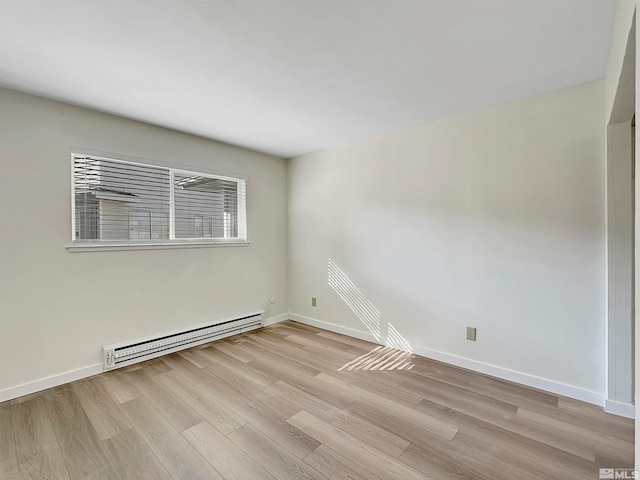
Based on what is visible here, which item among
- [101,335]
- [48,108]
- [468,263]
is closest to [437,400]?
[468,263]

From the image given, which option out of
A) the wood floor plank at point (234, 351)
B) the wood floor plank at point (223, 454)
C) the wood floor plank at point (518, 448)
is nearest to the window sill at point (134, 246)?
the wood floor plank at point (234, 351)

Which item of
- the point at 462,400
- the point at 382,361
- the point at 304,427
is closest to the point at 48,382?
the point at 304,427

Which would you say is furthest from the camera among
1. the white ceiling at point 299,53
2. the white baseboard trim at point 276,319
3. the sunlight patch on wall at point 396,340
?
Result: the white baseboard trim at point 276,319

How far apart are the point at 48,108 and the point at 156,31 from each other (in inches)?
59.7

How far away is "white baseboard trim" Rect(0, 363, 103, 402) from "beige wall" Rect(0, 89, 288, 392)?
4 cm

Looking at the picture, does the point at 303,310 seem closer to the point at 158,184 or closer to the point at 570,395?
Answer: the point at 158,184

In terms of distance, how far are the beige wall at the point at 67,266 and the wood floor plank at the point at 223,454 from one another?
145cm

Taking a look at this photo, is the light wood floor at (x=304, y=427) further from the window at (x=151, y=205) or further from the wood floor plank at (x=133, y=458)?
the window at (x=151, y=205)

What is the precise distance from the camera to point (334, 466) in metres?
1.52

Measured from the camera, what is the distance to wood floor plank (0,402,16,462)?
1.61m

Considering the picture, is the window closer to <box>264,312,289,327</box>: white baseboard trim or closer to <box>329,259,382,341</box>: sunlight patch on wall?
<box>264,312,289,327</box>: white baseboard trim

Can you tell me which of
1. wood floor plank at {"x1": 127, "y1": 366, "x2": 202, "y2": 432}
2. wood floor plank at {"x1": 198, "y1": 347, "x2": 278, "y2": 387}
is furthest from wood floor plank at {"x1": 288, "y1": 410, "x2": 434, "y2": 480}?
wood floor plank at {"x1": 127, "y1": 366, "x2": 202, "y2": 432}

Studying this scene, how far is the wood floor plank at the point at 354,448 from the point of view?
148 cm

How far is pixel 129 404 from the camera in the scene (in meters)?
2.08
